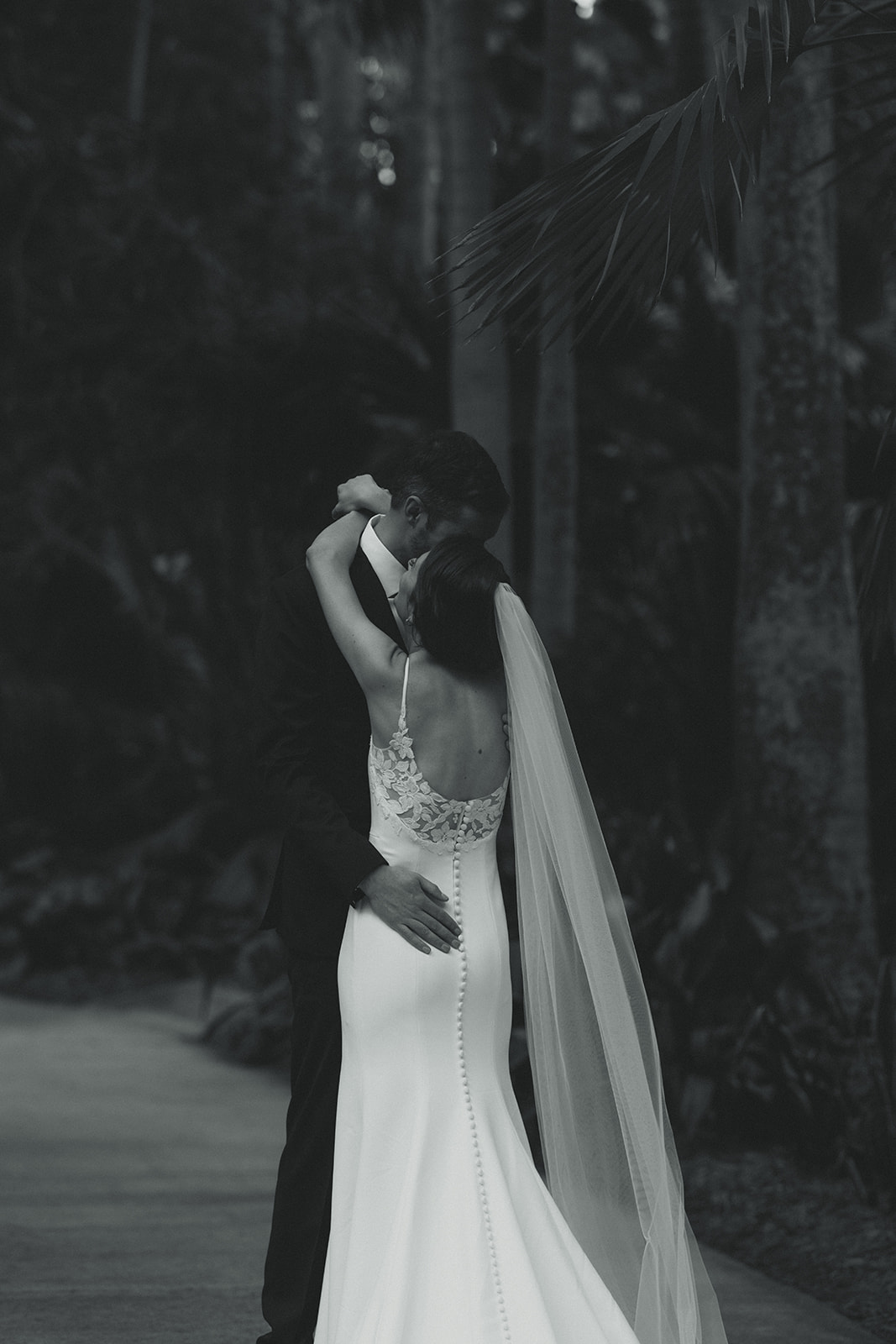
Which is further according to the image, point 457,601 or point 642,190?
point 642,190

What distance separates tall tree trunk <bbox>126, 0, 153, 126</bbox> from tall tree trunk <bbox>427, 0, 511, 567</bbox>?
1088cm

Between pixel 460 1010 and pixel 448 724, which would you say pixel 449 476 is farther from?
pixel 460 1010

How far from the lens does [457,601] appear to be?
3.25 metres

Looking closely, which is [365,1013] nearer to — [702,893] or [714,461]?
[702,893]

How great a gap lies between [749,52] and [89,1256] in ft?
12.4

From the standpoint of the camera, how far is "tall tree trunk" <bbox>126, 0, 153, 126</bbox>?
18.8m

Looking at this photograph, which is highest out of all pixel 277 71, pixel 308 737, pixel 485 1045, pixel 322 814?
pixel 277 71

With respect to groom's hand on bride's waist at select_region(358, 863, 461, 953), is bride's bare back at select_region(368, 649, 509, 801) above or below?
above

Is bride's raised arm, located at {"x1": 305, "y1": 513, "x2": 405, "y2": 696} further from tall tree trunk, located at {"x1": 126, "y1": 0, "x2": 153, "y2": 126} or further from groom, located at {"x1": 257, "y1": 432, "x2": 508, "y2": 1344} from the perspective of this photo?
tall tree trunk, located at {"x1": 126, "y1": 0, "x2": 153, "y2": 126}

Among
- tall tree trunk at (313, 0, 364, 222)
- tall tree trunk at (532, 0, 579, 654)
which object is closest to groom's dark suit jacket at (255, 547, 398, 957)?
tall tree trunk at (532, 0, 579, 654)

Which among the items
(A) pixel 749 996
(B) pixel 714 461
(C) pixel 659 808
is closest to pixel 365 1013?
(A) pixel 749 996

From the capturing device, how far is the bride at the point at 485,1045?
3.17 m

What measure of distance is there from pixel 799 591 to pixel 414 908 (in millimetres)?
3833

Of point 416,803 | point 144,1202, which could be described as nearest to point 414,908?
point 416,803
